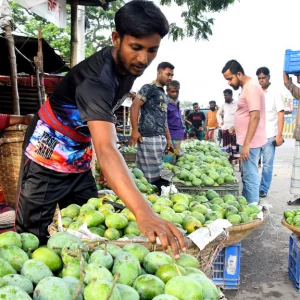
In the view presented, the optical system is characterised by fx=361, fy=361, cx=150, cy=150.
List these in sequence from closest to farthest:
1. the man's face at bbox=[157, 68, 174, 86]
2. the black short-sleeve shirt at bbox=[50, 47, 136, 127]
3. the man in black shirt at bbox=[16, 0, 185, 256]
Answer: the man in black shirt at bbox=[16, 0, 185, 256] < the black short-sleeve shirt at bbox=[50, 47, 136, 127] < the man's face at bbox=[157, 68, 174, 86]

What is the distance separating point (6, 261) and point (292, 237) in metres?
2.88

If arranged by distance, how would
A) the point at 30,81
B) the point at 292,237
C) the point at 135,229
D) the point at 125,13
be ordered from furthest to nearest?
the point at 30,81 → the point at 292,237 → the point at 135,229 → the point at 125,13

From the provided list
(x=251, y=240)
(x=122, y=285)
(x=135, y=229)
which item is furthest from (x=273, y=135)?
(x=122, y=285)

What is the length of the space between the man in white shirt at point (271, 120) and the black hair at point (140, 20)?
192 inches

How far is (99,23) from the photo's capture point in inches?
882

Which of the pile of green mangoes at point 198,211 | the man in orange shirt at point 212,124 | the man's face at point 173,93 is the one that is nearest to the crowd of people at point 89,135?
the pile of green mangoes at point 198,211

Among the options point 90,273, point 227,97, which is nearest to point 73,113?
point 90,273

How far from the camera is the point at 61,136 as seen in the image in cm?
230

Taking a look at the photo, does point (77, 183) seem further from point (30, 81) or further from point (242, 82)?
point (30, 81)

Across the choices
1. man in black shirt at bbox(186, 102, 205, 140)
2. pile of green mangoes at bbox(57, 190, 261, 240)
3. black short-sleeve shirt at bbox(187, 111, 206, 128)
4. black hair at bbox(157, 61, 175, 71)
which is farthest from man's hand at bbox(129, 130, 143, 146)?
black short-sleeve shirt at bbox(187, 111, 206, 128)

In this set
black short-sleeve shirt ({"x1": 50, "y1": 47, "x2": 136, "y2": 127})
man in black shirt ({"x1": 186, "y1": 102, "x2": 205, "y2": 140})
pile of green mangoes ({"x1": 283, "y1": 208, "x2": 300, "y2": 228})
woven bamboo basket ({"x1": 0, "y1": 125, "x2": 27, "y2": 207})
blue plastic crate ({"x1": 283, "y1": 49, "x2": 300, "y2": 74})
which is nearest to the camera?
black short-sleeve shirt ({"x1": 50, "y1": 47, "x2": 136, "y2": 127})

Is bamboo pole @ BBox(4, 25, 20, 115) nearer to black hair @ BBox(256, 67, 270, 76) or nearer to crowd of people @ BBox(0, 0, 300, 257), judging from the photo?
crowd of people @ BBox(0, 0, 300, 257)

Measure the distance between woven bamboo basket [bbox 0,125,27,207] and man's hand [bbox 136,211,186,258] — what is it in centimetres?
271

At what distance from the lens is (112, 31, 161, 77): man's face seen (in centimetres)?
181
